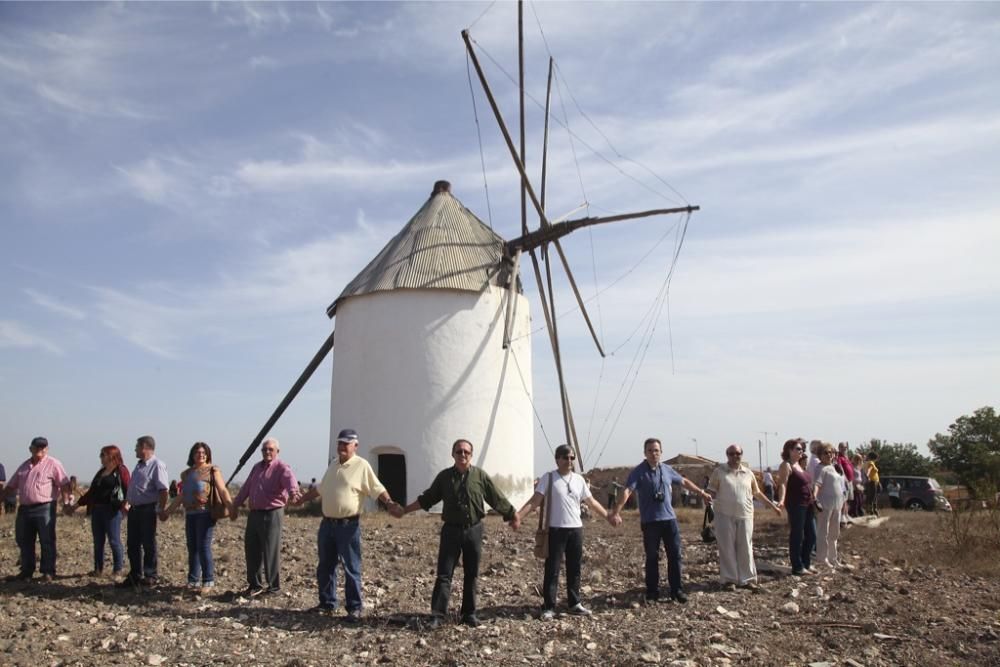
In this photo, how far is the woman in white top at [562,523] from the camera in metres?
7.59

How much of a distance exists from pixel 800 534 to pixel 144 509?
6763 mm

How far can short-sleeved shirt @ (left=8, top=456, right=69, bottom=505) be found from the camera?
8.62 metres

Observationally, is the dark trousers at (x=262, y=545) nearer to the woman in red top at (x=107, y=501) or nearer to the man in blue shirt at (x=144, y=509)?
the man in blue shirt at (x=144, y=509)

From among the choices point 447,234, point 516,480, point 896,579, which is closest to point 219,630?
point 896,579

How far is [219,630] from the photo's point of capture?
6.90 m

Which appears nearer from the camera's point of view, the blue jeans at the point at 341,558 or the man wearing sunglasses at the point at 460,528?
the man wearing sunglasses at the point at 460,528

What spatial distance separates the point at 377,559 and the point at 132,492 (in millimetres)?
3236

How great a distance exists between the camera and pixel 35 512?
860 cm

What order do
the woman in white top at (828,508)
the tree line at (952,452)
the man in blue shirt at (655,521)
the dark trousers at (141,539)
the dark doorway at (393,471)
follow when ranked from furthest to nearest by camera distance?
the tree line at (952,452) → the dark doorway at (393,471) → the woman in white top at (828,508) → the dark trousers at (141,539) → the man in blue shirt at (655,521)

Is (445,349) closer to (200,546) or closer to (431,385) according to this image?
(431,385)

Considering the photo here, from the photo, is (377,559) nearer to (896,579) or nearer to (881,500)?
(896,579)

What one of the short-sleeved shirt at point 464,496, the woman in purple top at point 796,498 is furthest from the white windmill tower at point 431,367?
the short-sleeved shirt at point 464,496

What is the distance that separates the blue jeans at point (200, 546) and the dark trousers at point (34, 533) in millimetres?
1532

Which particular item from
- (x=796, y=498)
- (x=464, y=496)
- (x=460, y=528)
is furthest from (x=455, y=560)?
(x=796, y=498)
